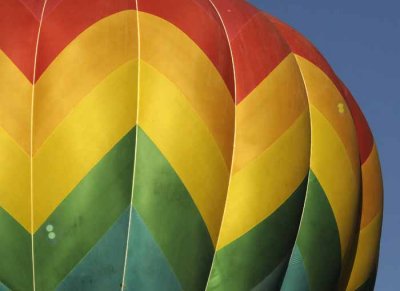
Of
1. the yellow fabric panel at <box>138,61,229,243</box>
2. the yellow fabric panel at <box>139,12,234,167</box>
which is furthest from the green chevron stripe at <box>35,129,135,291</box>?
the yellow fabric panel at <box>139,12,234,167</box>

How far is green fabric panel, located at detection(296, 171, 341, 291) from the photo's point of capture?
11.4m

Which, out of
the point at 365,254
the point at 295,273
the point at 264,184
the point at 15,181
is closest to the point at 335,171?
the point at 264,184

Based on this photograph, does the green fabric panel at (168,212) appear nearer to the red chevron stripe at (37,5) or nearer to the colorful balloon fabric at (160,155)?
the colorful balloon fabric at (160,155)

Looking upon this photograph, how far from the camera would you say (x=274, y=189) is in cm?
1112

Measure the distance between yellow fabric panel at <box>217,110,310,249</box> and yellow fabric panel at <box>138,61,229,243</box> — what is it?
0.44 ft

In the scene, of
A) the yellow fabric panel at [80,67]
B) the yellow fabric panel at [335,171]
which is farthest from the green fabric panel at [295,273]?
the yellow fabric panel at [80,67]

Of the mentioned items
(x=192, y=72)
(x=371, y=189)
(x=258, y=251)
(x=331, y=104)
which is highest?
(x=192, y=72)

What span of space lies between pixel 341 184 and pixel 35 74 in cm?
303

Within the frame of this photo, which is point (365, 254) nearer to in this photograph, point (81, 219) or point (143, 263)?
point (143, 263)

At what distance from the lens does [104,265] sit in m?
10.5

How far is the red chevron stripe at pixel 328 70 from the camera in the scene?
40.2 feet

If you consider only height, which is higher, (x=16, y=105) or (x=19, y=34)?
(x=19, y=34)

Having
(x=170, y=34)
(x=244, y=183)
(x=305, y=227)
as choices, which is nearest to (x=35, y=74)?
(x=170, y=34)

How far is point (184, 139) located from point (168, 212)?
632mm
